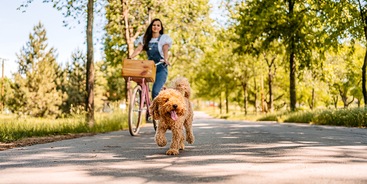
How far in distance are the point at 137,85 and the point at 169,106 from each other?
398 centimetres

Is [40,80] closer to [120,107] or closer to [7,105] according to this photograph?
[7,105]

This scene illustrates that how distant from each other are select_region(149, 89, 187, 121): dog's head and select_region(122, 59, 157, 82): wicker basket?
3.12 meters

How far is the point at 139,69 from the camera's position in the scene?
8602 mm

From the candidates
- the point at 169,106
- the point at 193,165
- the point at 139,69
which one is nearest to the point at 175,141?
the point at 169,106

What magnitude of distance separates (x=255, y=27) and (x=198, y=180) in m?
20.1

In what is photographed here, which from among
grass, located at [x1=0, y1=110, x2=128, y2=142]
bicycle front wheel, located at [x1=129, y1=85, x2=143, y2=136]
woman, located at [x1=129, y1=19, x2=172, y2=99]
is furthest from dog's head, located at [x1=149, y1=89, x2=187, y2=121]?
grass, located at [x1=0, y1=110, x2=128, y2=142]

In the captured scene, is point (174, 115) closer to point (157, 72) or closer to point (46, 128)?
point (157, 72)

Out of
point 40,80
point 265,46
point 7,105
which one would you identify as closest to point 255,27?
point 265,46

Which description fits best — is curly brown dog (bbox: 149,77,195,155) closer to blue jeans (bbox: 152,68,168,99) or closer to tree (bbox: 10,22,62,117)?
blue jeans (bbox: 152,68,168,99)

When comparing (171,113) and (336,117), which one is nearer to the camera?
(171,113)

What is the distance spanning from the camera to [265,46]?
23.5 meters

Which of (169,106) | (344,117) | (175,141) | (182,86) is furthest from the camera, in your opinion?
(344,117)

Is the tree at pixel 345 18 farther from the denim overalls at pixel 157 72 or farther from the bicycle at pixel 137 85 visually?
the bicycle at pixel 137 85

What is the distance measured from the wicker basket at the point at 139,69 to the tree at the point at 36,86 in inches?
1248
